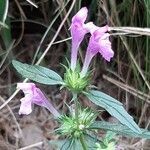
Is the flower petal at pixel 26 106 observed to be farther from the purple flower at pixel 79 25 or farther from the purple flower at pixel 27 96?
the purple flower at pixel 79 25

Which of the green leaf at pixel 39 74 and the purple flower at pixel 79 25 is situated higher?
the purple flower at pixel 79 25

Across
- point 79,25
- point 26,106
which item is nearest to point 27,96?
point 26,106

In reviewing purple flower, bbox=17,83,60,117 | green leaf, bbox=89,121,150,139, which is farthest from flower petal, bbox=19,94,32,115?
green leaf, bbox=89,121,150,139

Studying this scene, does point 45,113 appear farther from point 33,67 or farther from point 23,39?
point 33,67

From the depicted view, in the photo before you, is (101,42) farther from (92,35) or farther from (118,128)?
(118,128)

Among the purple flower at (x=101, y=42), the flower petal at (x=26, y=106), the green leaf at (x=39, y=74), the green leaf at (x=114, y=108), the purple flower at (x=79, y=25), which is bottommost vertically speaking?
the green leaf at (x=114, y=108)

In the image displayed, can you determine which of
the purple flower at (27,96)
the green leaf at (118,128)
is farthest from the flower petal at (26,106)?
the green leaf at (118,128)

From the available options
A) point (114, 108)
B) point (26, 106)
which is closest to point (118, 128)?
point (114, 108)

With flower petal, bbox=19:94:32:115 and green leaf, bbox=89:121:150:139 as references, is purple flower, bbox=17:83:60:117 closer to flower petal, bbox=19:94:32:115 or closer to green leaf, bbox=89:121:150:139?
flower petal, bbox=19:94:32:115

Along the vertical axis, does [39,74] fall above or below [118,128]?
above
